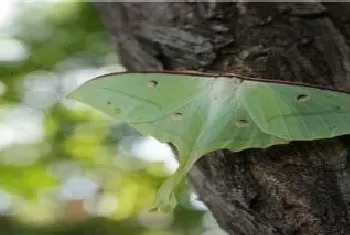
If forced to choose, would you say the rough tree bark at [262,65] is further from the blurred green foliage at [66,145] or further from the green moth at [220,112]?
the blurred green foliage at [66,145]

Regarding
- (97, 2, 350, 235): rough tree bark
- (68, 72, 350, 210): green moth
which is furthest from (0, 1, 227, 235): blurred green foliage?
(68, 72, 350, 210): green moth

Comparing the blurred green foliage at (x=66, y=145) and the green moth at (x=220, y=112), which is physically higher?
the green moth at (x=220, y=112)

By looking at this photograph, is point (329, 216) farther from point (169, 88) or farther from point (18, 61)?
point (18, 61)

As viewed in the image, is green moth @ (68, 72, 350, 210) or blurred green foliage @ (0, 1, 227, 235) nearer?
green moth @ (68, 72, 350, 210)

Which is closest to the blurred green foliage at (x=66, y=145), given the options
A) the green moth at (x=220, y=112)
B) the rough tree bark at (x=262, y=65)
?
the rough tree bark at (x=262, y=65)

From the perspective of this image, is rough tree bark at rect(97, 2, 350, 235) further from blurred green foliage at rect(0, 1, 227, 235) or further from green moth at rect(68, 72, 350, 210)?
blurred green foliage at rect(0, 1, 227, 235)
